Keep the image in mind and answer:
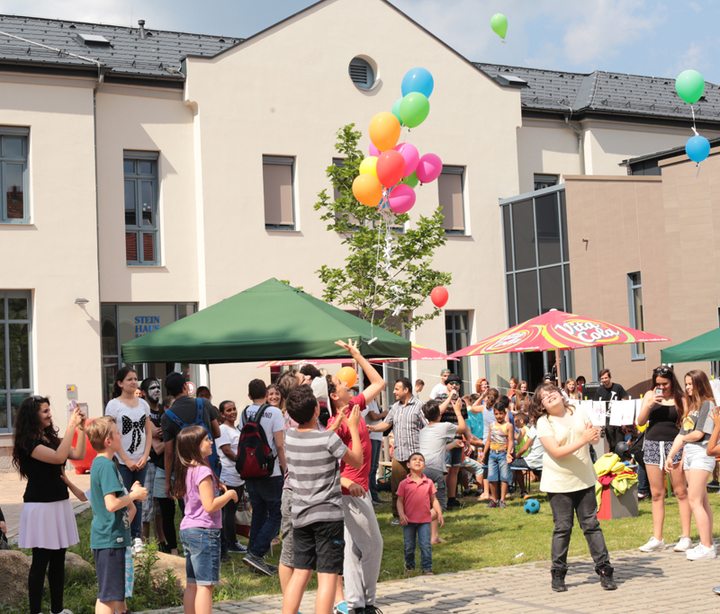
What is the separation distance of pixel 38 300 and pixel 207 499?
14812 millimetres

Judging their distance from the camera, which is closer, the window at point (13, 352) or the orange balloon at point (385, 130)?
the orange balloon at point (385, 130)

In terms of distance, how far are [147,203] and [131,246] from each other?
1.13 metres

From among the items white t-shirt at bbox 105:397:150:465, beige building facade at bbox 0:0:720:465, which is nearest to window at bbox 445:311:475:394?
beige building facade at bbox 0:0:720:465

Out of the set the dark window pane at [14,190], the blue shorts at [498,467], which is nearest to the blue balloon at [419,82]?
the blue shorts at [498,467]

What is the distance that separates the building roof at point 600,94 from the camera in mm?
25875

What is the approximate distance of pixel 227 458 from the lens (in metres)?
9.82

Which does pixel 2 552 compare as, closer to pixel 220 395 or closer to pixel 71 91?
pixel 220 395

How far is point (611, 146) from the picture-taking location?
2605 centimetres

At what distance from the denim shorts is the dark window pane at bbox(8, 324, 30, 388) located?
48.5 feet

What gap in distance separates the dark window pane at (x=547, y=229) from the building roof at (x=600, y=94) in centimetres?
359

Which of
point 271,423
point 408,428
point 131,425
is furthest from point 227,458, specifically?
point 408,428

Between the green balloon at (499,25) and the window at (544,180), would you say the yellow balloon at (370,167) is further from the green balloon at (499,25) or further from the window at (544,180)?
the window at (544,180)

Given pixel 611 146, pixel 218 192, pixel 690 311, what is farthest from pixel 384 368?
pixel 611 146

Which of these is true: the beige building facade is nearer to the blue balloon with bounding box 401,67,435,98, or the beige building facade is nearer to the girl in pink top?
the blue balloon with bounding box 401,67,435,98
